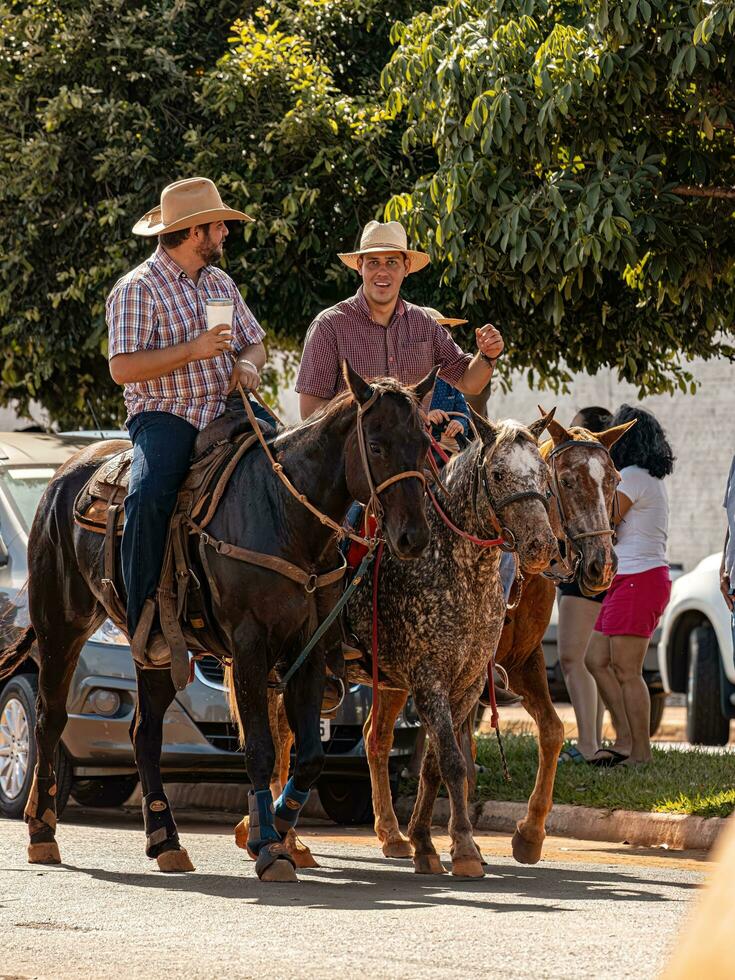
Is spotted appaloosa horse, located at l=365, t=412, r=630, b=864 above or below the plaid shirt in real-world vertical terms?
below

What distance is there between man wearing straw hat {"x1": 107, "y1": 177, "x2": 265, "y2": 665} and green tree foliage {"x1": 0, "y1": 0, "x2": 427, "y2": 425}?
4.84m

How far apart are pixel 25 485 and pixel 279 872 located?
493 centimetres

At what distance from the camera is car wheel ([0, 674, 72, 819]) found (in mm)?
9414

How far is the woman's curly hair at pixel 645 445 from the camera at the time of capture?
Result: 10484 millimetres

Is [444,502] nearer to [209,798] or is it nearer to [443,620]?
[443,620]

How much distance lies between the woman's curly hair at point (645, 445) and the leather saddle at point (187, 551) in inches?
155

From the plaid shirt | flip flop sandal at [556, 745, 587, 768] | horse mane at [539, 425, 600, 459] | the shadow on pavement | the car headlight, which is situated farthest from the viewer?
flip flop sandal at [556, 745, 587, 768]

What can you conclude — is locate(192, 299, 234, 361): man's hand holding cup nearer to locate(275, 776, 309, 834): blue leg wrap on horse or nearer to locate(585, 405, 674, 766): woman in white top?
locate(275, 776, 309, 834): blue leg wrap on horse

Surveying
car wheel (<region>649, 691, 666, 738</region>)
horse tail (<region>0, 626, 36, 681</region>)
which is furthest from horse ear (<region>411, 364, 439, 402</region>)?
car wheel (<region>649, 691, 666, 738</region>)

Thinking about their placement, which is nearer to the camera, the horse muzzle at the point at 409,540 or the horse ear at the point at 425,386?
the horse muzzle at the point at 409,540

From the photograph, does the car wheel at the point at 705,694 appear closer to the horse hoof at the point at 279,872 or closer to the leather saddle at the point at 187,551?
the leather saddle at the point at 187,551

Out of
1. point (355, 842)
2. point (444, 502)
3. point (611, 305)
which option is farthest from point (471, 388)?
point (611, 305)

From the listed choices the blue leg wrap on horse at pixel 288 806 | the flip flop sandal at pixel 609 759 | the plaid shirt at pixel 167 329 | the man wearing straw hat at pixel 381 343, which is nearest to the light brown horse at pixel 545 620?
the man wearing straw hat at pixel 381 343

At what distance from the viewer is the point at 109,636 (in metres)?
9.62
